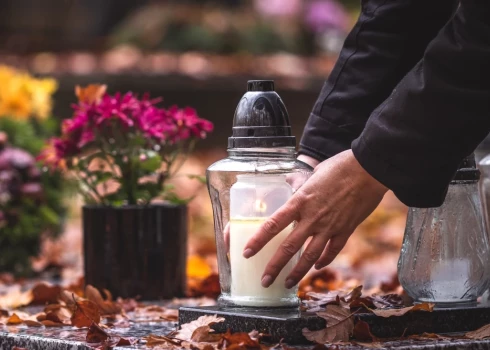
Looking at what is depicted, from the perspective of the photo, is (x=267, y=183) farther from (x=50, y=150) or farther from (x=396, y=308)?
(x=50, y=150)

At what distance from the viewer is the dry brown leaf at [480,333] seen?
6.46 ft

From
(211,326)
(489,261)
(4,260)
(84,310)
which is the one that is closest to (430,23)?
(489,261)

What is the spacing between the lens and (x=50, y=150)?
3201 mm

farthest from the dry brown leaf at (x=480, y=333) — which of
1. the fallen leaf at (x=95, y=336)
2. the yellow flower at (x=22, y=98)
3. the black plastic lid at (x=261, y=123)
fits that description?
the yellow flower at (x=22, y=98)

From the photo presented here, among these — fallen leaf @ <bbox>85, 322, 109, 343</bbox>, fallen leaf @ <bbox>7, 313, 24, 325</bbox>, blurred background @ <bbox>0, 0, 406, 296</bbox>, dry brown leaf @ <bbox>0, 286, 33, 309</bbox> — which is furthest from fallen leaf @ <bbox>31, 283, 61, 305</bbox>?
blurred background @ <bbox>0, 0, 406, 296</bbox>

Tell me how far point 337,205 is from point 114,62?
7789 mm

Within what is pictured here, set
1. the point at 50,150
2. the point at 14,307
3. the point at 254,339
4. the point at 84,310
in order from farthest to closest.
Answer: the point at 50,150 → the point at 14,307 → the point at 84,310 → the point at 254,339

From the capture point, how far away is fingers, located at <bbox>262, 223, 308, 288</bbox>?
1836 mm

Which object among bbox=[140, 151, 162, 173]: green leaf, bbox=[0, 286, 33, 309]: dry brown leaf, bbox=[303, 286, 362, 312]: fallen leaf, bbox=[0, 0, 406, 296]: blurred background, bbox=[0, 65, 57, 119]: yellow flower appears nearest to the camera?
bbox=[303, 286, 362, 312]: fallen leaf

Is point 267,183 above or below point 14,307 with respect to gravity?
above

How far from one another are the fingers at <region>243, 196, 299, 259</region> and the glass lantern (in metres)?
0.07

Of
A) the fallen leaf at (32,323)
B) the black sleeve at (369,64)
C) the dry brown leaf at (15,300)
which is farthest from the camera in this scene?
the dry brown leaf at (15,300)

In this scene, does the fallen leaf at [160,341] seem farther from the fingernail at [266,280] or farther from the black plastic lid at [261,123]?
the black plastic lid at [261,123]

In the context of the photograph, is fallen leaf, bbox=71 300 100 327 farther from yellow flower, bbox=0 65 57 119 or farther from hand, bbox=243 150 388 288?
yellow flower, bbox=0 65 57 119
